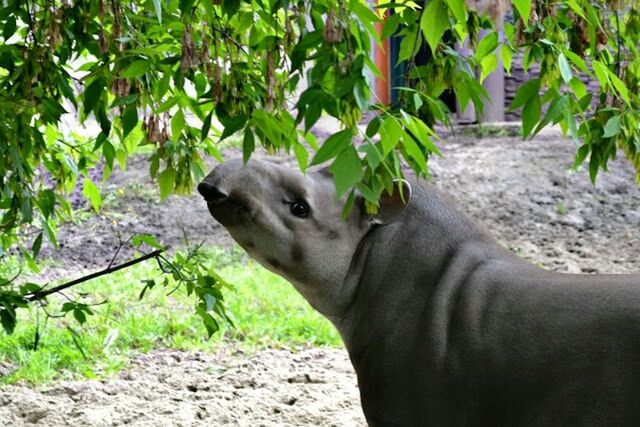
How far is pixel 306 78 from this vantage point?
2695mm

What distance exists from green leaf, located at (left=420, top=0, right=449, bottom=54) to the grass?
300cm

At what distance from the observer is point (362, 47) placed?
233 centimetres

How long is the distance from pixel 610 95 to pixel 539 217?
518cm

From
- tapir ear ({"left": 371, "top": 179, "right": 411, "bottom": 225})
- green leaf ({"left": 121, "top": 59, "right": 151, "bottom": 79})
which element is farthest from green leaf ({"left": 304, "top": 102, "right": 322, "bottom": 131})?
tapir ear ({"left": 371, "top": 179, "right": 411, "bottom": 225})

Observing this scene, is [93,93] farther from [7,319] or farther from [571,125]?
[571,125]

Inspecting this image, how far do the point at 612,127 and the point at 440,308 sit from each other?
642 mm

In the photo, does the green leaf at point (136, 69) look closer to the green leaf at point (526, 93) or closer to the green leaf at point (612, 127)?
the green leaf at point (526, 93)

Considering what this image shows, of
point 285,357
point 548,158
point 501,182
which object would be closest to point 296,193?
point 285,357

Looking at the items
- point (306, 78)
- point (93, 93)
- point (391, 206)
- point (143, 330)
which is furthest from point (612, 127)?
point (143, 330)

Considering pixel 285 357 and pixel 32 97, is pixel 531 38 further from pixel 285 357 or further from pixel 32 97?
pixel 285 357

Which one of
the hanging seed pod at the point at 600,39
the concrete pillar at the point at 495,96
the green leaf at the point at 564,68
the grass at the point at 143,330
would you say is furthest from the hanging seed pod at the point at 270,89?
the concrete pillar at the point at 495,96

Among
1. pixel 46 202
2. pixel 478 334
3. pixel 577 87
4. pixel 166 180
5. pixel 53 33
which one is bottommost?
pixel 478 334

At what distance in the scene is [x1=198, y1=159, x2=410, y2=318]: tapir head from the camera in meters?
2.90

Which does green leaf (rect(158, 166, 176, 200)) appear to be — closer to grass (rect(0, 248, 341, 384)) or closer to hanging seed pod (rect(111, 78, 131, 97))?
hanging seed pod (rect(111, 78, 131, 97))
